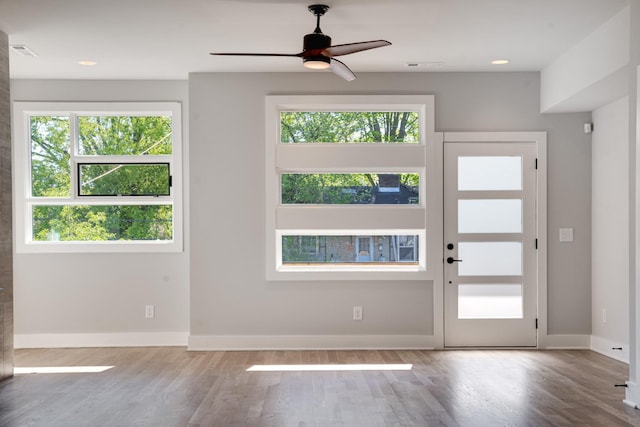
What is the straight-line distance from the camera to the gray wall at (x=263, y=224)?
5754 mm

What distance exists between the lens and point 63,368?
5.03 metres

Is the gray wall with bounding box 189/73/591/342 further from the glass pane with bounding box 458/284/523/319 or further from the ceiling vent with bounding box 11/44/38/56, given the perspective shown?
the ceiling vent with bounding box 11/44/38/56

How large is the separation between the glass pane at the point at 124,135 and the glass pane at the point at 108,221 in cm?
61

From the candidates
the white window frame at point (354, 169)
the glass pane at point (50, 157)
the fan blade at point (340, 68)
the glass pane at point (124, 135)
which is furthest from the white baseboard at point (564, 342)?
the glass pane at point (50, 157)

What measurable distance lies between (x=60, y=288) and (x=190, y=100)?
2414 mm

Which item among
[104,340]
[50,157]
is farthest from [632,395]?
[50,157]

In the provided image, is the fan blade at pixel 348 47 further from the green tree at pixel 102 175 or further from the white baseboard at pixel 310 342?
the white baseboard at pixel 310 342

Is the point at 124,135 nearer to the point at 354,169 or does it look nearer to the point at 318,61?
the point at 354,169

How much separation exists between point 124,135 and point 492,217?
13.0 ft

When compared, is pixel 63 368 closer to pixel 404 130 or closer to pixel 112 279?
pixel 112 279

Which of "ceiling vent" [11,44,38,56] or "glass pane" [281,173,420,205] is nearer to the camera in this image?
"ceiling vent" [11,44,38,56]

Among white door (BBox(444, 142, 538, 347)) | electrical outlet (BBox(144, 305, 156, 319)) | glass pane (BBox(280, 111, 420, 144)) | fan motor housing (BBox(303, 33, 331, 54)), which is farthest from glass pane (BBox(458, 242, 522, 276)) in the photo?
electrical outlet (BBox(144, 305, 156, 319))

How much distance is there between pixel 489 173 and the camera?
5.85 meters

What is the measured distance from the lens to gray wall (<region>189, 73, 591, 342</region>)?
18.9 ft
